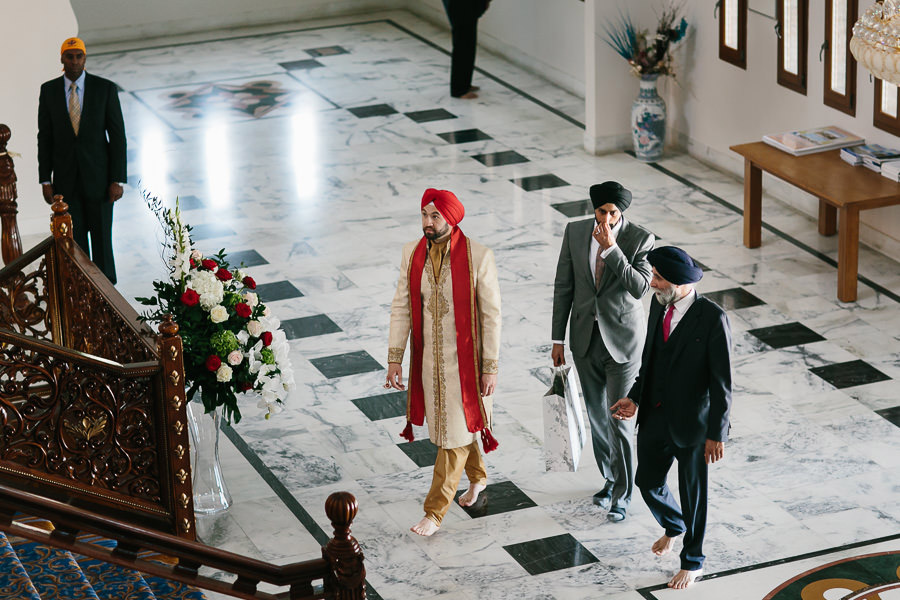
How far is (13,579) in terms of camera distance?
171 inches

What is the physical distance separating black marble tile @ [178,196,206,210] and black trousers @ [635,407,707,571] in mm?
5895

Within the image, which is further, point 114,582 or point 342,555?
point 114,582

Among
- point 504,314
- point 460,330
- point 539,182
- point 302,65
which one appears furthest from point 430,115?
point 460,330

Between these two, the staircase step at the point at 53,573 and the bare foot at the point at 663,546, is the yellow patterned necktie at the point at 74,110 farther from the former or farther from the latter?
the bare foot at the point at 663,546

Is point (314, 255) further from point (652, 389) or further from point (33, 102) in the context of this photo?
point (652, 389)

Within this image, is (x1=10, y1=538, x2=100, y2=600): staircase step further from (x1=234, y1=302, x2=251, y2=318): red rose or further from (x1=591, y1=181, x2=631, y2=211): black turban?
(x1=591, y1=181, x2=631, y2=211): black turban

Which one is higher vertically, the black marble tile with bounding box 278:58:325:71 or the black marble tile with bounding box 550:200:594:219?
the black marble tile with bounding box 278:58:325:71

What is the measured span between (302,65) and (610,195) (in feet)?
32.0

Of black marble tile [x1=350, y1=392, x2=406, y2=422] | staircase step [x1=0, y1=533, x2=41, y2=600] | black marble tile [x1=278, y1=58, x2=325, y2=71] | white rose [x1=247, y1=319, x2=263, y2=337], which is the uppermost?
white rose [x1=247, y1=319, x2=263, y2=337]

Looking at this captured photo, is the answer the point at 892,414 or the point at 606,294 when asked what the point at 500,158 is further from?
→ the point at 606,294

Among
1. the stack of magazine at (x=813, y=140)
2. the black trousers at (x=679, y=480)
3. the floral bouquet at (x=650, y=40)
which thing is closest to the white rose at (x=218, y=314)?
the black trousers at (x=679, y=480)

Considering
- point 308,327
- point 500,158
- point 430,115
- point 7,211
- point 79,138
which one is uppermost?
point 79,138

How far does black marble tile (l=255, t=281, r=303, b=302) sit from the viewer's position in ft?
28.2

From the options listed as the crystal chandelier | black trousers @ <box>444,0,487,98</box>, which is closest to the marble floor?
black trousers @ <box>444,0,487,98</box>
